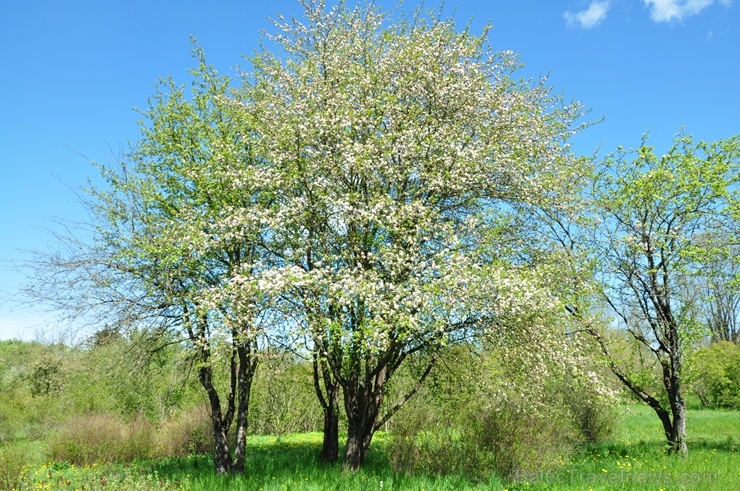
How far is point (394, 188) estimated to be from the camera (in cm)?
1441

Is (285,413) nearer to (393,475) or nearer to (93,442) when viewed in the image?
(93,442)

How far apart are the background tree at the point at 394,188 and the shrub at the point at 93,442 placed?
11.7m

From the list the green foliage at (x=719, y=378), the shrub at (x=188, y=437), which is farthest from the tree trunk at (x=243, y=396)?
the green foliage at (x=719, y=378)

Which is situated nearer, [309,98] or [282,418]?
[309,98]

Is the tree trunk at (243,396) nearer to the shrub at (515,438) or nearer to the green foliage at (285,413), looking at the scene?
the shrub at (515,438)

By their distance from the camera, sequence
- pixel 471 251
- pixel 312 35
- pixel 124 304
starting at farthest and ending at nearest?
pixel 312 35, pixel 124 304, pixel 471 251

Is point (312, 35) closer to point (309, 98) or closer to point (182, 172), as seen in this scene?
point (309, 98)

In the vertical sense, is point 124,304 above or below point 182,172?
below

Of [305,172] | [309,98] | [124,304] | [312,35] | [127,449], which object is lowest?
[127,449]

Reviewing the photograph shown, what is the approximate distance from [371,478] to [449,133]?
8.10 metres

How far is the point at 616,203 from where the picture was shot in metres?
18.5

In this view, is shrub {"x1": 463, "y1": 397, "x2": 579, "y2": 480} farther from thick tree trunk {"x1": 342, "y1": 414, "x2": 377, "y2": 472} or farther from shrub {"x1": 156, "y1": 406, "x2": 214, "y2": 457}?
shrub {"x1": 156, "y1": 406, "x2": 214, "y2": 457}

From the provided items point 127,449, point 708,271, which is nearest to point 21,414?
point 127,449

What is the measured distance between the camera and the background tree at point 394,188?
38.3 feet
